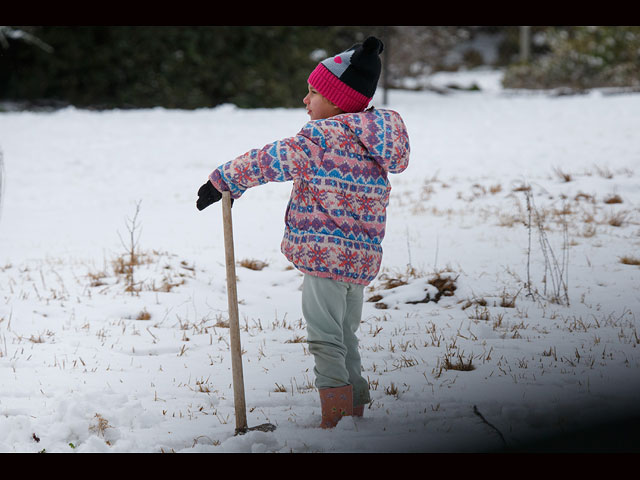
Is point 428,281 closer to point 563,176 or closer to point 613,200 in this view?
point 613,200

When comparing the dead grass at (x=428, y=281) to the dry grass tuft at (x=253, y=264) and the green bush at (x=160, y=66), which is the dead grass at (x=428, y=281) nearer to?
the dry grass tuft at (x=253, y=264)

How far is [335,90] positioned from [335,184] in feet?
1.52

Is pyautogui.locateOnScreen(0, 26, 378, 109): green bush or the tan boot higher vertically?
pyautogui.locateOnScreen(0, 26, 378, 109): green bush

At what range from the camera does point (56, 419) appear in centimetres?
314

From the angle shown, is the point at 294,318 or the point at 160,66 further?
the point at 160,66

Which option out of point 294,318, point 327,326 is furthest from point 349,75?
point 294,318

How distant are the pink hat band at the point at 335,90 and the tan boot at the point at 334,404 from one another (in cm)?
130

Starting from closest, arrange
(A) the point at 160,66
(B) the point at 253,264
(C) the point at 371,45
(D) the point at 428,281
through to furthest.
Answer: (C) the point at 371,45 → (D) the point at 428,281 → (B) the point at 253,264 → (A) the point at 160,66

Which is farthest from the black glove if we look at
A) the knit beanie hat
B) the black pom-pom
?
the black pom-pom

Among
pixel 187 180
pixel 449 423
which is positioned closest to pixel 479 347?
pixel 449 423

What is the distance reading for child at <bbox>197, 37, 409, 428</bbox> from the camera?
293cm

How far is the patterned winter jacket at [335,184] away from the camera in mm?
2914

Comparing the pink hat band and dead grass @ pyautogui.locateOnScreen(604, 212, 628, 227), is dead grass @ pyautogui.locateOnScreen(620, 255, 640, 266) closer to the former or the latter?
dead grass @ pyautogui.locateOnScreen(604, 212, 628, 227)

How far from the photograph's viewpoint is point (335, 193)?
2973 millimetres
